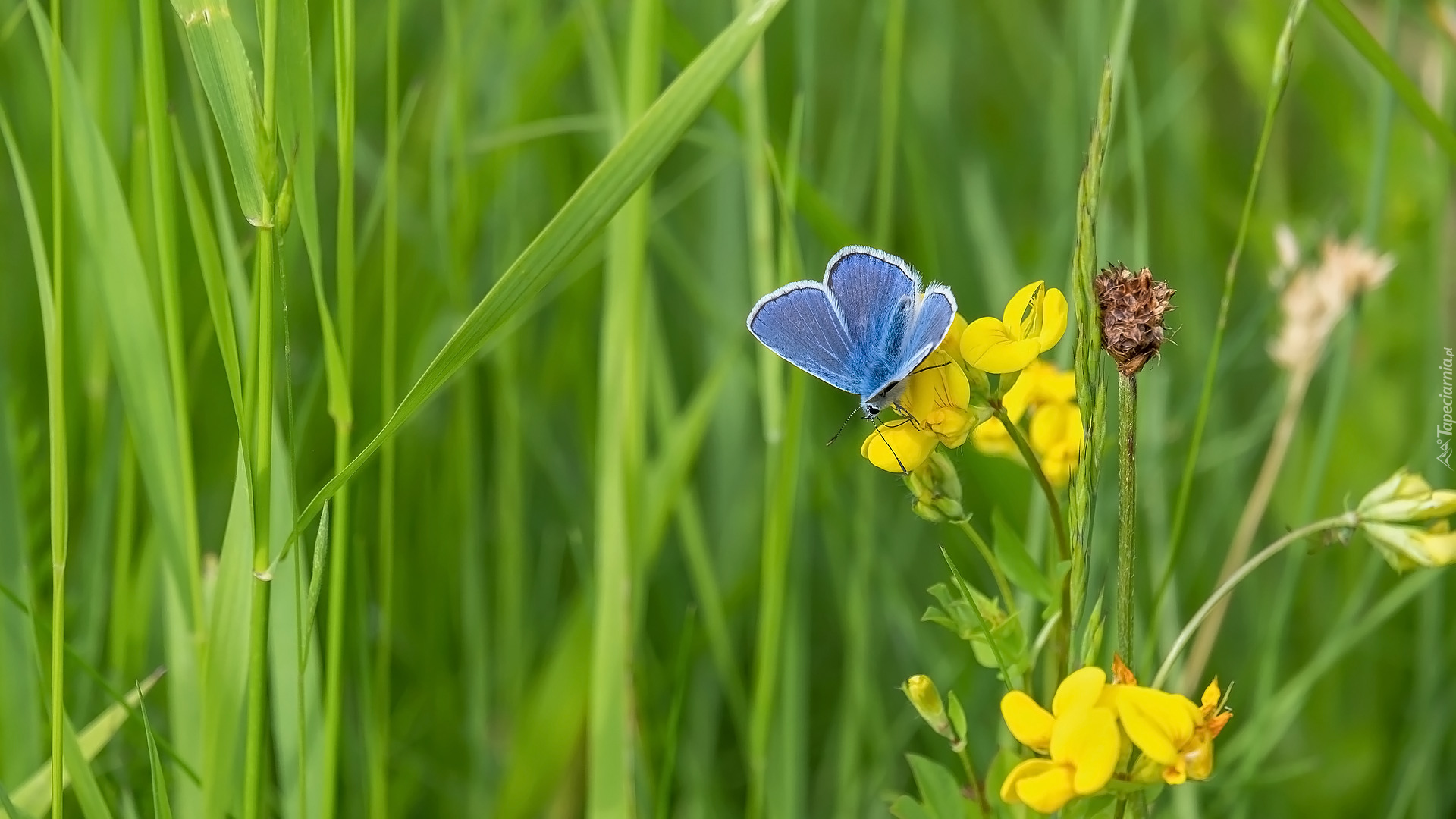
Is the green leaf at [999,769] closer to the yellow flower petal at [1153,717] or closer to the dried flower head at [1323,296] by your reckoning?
the yellow flower petal at [1153,717]

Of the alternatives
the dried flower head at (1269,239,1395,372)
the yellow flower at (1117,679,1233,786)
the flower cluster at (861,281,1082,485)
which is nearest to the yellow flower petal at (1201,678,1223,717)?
the yellow flower at (1117,679,1233,786)

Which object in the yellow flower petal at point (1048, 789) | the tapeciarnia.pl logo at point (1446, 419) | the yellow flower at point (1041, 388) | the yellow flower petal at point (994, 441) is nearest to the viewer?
the yellow flower petal at point (1048, 789)

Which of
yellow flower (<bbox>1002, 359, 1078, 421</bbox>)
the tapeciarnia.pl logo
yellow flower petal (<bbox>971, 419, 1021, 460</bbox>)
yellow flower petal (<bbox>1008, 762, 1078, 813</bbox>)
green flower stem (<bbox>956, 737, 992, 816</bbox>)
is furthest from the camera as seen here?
the tapeciarnia.pl logo

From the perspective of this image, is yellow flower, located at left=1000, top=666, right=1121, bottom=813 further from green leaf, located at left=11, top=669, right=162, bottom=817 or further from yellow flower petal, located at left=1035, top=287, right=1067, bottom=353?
green leaf, located at left=11, top=669, right=162, bottom=817

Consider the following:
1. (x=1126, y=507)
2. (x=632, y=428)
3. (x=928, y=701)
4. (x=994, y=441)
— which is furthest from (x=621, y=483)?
(x=1126, y=507)

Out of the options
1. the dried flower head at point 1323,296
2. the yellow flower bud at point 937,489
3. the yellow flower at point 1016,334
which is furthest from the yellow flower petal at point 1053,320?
the dried flower head at point 1323,296

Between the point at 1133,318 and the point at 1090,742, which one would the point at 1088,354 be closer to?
the point at 1133,318
